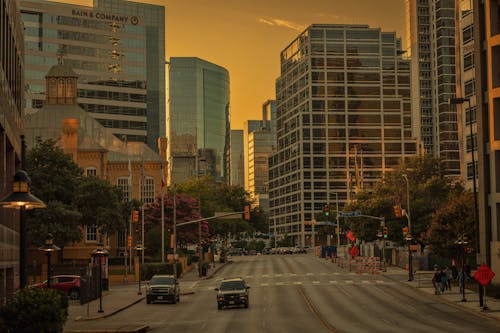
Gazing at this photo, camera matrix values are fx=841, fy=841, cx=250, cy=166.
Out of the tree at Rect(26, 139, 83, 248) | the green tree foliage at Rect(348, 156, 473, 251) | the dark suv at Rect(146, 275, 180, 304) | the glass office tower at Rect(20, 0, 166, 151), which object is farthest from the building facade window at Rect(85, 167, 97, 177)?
the glass office tower at Rect(20, 0, 166, 151)

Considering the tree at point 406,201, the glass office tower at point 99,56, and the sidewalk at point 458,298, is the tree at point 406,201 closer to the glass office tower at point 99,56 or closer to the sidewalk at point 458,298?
the sidewalk at point 458,298

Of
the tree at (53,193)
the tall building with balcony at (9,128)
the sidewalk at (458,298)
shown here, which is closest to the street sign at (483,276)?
the sidewalk at (458,298)

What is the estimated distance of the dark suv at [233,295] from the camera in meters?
50.0

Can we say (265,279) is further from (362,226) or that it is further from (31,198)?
(31,198)

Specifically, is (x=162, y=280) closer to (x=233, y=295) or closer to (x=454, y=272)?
(x=233, y=295)

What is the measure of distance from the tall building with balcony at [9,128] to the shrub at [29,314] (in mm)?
10415

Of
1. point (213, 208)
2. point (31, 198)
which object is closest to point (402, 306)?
point (31, 198)

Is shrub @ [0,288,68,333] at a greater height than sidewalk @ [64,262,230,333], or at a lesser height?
greater

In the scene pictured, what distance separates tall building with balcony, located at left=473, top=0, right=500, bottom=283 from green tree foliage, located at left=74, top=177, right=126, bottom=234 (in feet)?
128

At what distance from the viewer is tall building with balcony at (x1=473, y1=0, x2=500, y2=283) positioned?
196ft

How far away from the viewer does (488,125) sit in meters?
61.2

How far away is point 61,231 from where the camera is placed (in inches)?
3041

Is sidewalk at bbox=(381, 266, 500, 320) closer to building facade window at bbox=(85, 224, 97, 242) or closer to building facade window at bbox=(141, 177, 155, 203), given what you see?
Answer: building facade window at bbox=(85, 224, 97, 242)

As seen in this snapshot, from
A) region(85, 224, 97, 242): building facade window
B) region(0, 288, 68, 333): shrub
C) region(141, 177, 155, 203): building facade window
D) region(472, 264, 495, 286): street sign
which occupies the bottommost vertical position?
region(472, 264, 495, 286): street sign
